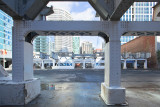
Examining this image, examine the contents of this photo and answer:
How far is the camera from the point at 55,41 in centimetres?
14062

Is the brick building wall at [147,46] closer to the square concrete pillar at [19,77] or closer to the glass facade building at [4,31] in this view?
the square concrete pillar at [19,77]

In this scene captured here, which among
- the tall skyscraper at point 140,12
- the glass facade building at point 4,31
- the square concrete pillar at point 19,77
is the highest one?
the tall skyscraper at point 140,12

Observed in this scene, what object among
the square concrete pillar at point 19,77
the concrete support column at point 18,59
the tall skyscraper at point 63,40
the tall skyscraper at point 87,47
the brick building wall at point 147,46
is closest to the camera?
the square concrete pillar at point 19,77

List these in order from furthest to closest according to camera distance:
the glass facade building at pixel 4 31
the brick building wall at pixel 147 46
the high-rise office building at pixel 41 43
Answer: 1. the high-rise office building at pixel 41 43
2. the glass facade building at pixel 4 31
3. the brick building wall at pixel 147 46

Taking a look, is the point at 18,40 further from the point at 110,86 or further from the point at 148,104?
the point at 148,104

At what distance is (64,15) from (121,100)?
136 m

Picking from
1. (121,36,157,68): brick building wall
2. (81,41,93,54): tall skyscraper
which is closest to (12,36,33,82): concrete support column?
(121,36,157,68): brick building wall

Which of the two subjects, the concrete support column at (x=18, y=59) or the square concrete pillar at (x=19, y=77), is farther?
the concrete support column at (x=18, y=59)

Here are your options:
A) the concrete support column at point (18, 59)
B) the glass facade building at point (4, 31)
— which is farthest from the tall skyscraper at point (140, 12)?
the concrete support column at point (18, 59)

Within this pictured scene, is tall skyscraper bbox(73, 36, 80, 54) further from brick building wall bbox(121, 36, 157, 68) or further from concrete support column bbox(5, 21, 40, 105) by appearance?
concrete support column bbox(5, 21, 40, 105)

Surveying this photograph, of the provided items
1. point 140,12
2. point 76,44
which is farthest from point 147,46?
point 76,44

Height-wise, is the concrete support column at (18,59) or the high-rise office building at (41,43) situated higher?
the high-rise office building at (41,43)

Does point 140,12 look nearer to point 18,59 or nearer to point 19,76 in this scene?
point 18,59

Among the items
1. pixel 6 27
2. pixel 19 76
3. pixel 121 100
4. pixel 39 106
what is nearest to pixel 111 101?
pixel 121 100
